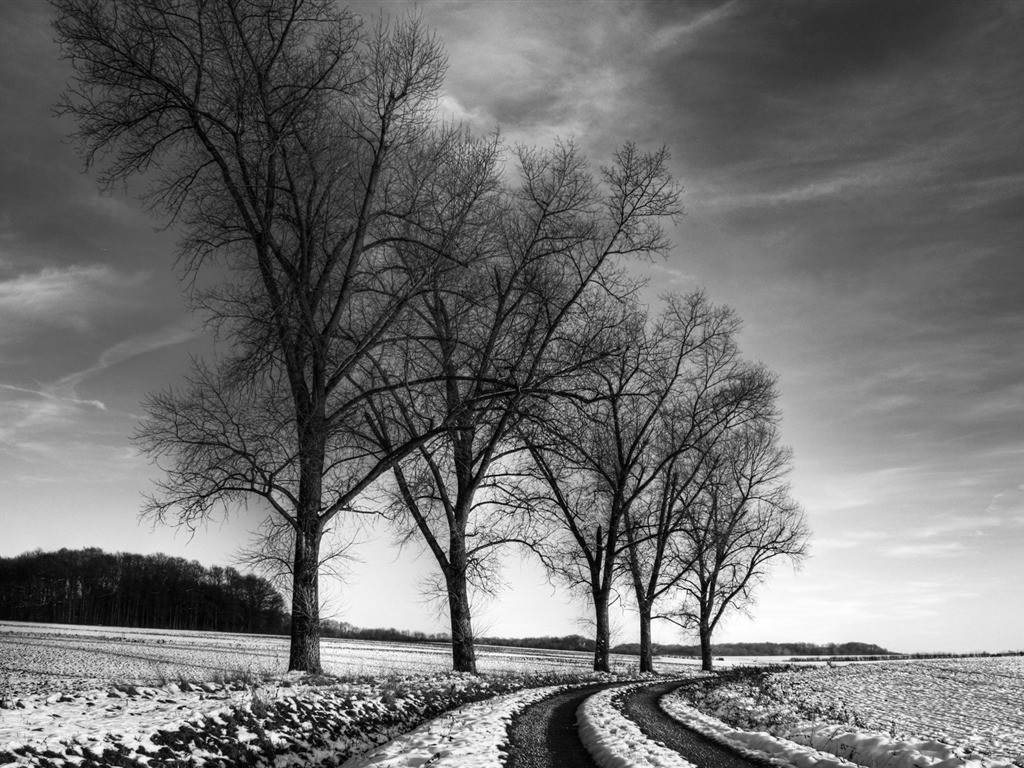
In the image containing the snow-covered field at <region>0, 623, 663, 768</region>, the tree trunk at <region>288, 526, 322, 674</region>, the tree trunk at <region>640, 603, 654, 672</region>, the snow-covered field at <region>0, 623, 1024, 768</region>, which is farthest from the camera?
the tree trunk at <region>640, 603, 654, 672</region>

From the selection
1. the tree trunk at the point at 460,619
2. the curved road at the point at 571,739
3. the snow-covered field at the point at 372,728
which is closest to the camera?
the snow-covered field at the point at 372,728

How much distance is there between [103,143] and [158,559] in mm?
114056

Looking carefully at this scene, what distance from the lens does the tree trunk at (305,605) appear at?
591 inches

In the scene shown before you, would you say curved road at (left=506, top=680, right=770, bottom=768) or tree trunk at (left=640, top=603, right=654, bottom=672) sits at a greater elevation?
curved road at (left=506, top=680, right=770, bottom=768)

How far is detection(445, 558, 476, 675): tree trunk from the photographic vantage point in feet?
65.5

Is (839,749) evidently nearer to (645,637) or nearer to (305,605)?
(305,605)

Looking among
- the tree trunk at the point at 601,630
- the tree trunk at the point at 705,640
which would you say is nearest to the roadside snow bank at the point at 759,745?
the tree trunk at the point at 601,630

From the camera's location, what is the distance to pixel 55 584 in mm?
103812

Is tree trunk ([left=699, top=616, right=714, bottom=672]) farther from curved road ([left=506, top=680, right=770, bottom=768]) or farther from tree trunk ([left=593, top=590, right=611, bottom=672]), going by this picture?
curved road ([left=506, top=680, right=770, bottom=768])

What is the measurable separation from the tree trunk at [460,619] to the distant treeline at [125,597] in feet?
284

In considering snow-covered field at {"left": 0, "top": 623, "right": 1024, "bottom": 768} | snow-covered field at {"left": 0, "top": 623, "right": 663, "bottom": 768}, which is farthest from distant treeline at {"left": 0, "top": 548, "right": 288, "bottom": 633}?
snow-covered field at {"left": 0, "top": 623, "right": 663, "bottom": 768}

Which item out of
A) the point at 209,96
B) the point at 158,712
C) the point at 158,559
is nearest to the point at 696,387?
the point at 209,96

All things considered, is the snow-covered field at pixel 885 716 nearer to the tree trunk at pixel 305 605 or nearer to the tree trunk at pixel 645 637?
the tree trunk at pixel 645 637

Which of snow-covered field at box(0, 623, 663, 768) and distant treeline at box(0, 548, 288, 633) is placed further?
distant treeline at box(0, 548, 288, 633)
